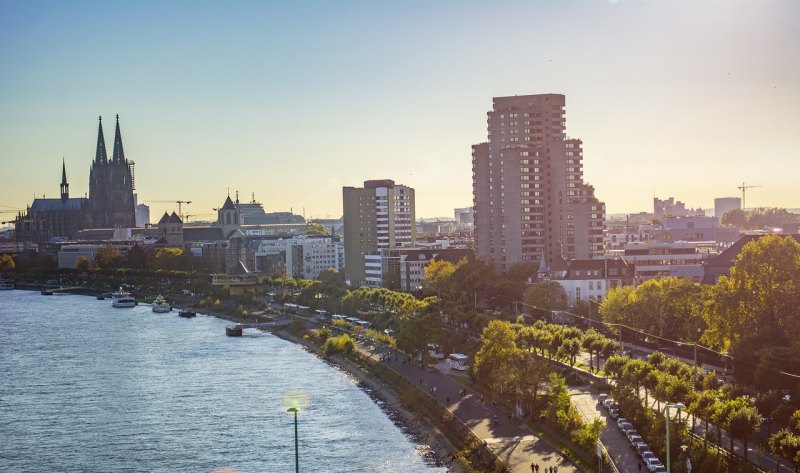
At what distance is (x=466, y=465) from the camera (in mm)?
38125

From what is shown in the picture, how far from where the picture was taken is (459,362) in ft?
185

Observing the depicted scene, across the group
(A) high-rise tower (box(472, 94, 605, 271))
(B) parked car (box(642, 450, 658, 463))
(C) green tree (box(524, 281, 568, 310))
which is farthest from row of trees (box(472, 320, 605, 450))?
(A) high-rise tower (box(472, 94, 605, 271))

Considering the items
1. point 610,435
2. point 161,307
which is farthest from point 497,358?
point 161,307

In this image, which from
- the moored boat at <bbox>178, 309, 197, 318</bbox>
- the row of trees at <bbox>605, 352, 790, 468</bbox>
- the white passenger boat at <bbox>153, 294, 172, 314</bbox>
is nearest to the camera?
the row of trees at <bbox>605, 352, 790, 468</bbox>

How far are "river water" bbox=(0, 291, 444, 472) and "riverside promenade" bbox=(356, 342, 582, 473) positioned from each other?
109 inches

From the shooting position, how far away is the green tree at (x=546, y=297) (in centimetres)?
7106

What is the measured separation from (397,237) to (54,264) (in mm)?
87316

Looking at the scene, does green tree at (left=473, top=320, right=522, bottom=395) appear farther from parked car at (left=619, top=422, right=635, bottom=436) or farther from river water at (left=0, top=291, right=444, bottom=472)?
parked car at (left=619, top=422, right=635, bottom=436)

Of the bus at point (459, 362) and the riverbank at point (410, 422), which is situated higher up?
the bus at point (459, 362)

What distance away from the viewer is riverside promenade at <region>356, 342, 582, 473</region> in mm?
35531

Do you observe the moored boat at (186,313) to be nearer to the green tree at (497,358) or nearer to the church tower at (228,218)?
the green tree at (497,358)

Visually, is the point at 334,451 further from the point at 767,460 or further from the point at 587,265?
the point at 587,265

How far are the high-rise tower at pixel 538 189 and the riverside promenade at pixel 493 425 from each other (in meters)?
37.2

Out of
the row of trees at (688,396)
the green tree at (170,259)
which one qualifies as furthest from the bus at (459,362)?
the green tree at (170,259)
